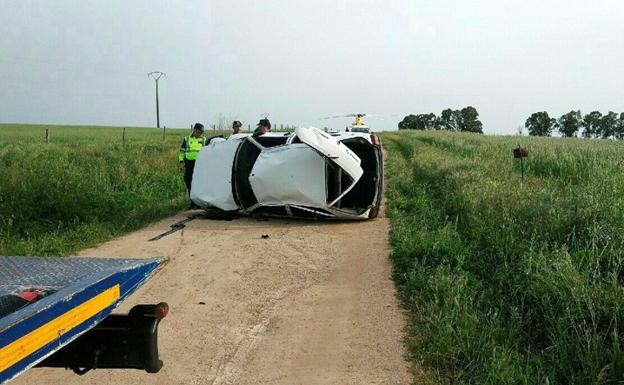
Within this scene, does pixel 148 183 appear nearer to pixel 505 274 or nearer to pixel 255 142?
pixel 255 142

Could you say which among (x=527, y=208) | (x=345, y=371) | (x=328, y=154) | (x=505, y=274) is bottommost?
(x=345, y=371)

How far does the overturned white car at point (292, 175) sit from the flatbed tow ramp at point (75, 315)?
6812 mm

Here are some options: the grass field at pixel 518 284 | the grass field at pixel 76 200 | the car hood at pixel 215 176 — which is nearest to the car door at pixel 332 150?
the grass field at pixel 518 284

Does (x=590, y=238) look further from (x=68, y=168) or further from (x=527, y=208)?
(x=68, y=168)

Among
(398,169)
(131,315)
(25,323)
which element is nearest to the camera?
(25,323)

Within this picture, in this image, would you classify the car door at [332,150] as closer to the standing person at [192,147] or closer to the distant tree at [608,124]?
the standing person at [192,147]

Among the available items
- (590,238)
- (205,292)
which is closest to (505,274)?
(590,238)

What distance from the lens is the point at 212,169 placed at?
34.6 ft

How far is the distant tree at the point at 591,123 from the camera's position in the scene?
8338 cm

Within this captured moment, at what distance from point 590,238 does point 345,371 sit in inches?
131

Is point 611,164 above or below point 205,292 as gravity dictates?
above

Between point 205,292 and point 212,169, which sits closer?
point 205,292

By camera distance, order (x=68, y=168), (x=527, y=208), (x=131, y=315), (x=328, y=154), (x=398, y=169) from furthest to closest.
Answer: (x=398, y=169) → (x=68, y=168) → (x=328, y=154) → (x=527, y=208) → (x=131, y=315)

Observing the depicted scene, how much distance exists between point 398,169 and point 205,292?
1377 centimetres
